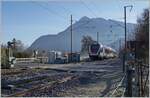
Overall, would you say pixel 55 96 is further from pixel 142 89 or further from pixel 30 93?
pixel 142 89

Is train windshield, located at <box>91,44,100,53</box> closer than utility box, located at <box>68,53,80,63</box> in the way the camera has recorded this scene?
Yes

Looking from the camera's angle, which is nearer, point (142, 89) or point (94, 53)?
point (142, 89)

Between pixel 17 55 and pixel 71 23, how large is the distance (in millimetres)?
11015

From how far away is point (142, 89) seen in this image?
12.8 metres

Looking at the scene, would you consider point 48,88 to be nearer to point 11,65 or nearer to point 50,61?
point 11,65

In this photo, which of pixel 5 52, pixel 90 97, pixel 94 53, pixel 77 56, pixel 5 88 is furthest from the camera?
pixel 77 56

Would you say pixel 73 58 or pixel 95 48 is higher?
pixel 95 48

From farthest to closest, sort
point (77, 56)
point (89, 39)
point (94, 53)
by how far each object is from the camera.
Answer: point (89, 39), point (77, 56), point (94, 53)

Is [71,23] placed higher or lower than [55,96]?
higher

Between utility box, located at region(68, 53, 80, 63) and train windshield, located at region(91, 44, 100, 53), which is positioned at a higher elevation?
train windshield, located at region(91, 44, 100, 53)

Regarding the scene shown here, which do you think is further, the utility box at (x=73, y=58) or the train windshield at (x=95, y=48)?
the utility box at (x=73, y=58)

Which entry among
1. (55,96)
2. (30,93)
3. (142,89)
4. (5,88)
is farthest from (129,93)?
(5,88)

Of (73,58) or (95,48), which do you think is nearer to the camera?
(95,48)

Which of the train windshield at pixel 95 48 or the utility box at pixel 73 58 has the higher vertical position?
the train windshield at pixel 95 48
